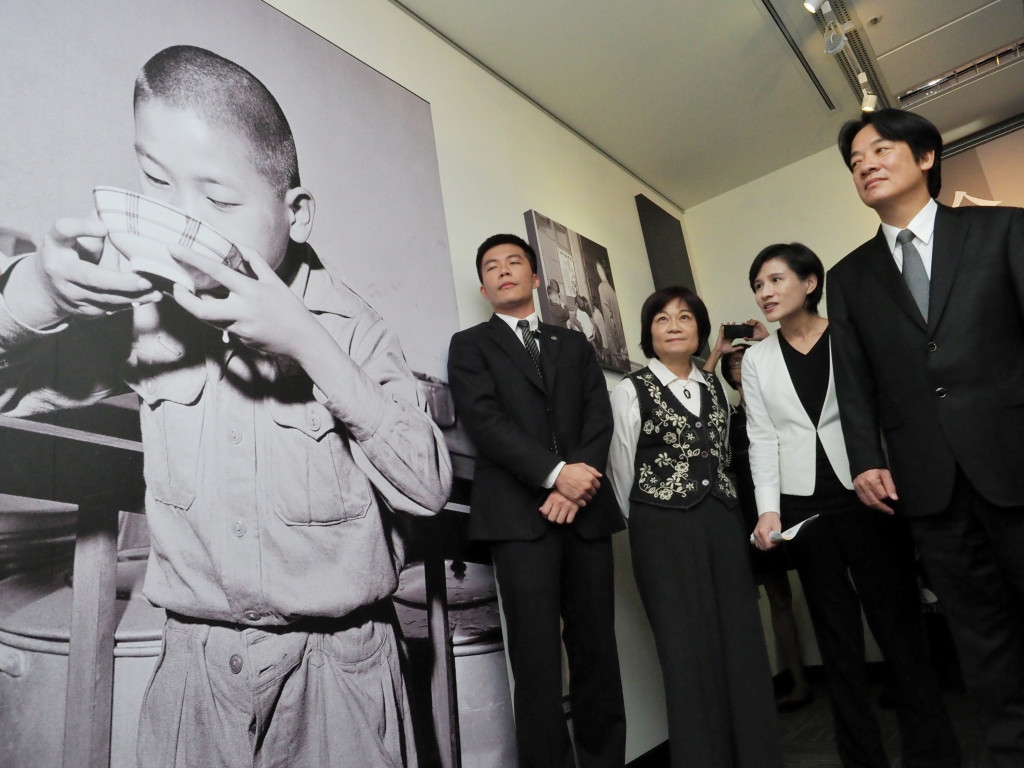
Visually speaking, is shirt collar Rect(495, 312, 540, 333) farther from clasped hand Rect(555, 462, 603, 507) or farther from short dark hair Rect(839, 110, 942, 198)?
short dark hair Rect(839, 110, 942, 198)

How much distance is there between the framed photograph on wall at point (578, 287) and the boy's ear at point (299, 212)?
112cm

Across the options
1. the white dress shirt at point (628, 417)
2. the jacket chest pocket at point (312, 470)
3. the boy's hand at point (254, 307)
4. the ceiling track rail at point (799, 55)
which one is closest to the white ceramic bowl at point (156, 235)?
the boy's hand at point (254, 307)

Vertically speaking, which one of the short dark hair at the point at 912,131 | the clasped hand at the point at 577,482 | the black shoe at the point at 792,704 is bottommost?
the black shoe at the point at 792,704

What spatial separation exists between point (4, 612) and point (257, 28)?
1.61 m

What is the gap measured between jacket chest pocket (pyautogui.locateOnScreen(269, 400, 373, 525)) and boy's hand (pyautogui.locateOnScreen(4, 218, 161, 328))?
40cm

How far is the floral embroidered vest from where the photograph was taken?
→ 204 cm

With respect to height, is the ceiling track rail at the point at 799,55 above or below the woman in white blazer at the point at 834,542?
above

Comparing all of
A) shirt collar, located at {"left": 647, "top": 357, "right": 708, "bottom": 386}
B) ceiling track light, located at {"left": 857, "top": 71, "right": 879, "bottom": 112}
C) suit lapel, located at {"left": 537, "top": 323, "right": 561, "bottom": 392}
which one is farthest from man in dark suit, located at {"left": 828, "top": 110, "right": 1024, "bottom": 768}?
ceiling track light, located at {"left": 857, "top": 71, "right": 879, "bottom": 112}

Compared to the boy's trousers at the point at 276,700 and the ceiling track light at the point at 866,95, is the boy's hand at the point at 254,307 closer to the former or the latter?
the boy's trousers at the point at 276,700

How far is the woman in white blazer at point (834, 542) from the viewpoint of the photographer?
188 centimetres

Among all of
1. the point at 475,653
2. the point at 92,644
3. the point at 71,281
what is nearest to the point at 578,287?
the point at 475,653

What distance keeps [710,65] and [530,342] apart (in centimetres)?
200

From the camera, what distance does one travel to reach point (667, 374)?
88.1 inches

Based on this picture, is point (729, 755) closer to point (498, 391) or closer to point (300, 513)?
point (498, 391)
